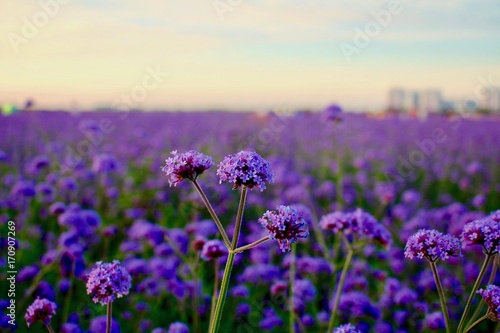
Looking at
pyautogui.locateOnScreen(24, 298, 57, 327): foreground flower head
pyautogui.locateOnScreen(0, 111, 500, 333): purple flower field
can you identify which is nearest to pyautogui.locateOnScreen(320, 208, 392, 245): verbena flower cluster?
pyautogui.locateOnScreen(0, 111, 500, 333): purple flower field

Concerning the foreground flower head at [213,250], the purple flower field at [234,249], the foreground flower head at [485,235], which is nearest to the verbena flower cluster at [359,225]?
the purple flower field at [234,249]

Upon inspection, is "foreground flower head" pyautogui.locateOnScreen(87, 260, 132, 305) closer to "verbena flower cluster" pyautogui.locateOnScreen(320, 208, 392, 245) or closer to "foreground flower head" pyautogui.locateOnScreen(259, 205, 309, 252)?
"foreground flower head" pyautogui.locateOnScreen(259, 205, 309, 252)

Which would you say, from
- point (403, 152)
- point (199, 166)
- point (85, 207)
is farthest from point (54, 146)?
point (403, 152)

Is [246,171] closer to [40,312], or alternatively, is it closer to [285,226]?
[285,226]

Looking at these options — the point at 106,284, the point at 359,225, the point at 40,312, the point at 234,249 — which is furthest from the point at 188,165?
the point at 359,225

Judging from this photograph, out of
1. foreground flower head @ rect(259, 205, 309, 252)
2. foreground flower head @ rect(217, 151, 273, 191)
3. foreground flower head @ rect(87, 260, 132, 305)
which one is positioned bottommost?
foreground flower head @ rect(87, 260, 132, 305)

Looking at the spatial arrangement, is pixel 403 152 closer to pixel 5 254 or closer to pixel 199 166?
pixel 5 254
